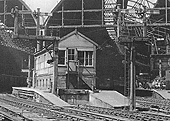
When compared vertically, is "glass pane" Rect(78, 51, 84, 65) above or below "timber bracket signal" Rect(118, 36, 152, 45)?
below

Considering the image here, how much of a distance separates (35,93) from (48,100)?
3212 millimetres

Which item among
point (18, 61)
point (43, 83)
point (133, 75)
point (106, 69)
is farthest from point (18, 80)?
point (133, 75)

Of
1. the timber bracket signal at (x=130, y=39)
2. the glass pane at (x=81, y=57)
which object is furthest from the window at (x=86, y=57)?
the timber bracket signal at (x=130, y=39)

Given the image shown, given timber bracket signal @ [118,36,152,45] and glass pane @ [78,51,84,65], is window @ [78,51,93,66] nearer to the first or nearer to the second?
glass pane @ [78,51,84,65]

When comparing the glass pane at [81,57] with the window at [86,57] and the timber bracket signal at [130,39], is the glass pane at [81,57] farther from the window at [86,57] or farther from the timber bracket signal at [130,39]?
the timber bracket signal at [130,39]

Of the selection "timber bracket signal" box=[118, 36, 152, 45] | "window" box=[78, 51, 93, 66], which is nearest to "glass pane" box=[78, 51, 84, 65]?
"window" box=[78, 51, 93, 66]

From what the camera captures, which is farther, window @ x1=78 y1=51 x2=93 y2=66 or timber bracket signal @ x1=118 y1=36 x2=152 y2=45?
window @ x1=78 y1=51 x2=93 y2=66

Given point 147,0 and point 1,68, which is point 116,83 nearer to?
point 147,0

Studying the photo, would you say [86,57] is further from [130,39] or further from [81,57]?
[130,39]

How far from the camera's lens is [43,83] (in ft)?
121

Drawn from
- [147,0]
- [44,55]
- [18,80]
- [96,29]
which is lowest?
[18,80]

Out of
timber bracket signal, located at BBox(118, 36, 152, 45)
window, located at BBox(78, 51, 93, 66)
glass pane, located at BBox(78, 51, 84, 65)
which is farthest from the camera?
window, located at BBox(78, 51, 93, 66)

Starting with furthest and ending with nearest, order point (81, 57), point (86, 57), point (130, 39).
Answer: point (86, 57) < point (81, 57) < point (130, 39)

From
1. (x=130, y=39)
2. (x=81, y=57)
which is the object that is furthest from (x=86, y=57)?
(x=130, y=39)
